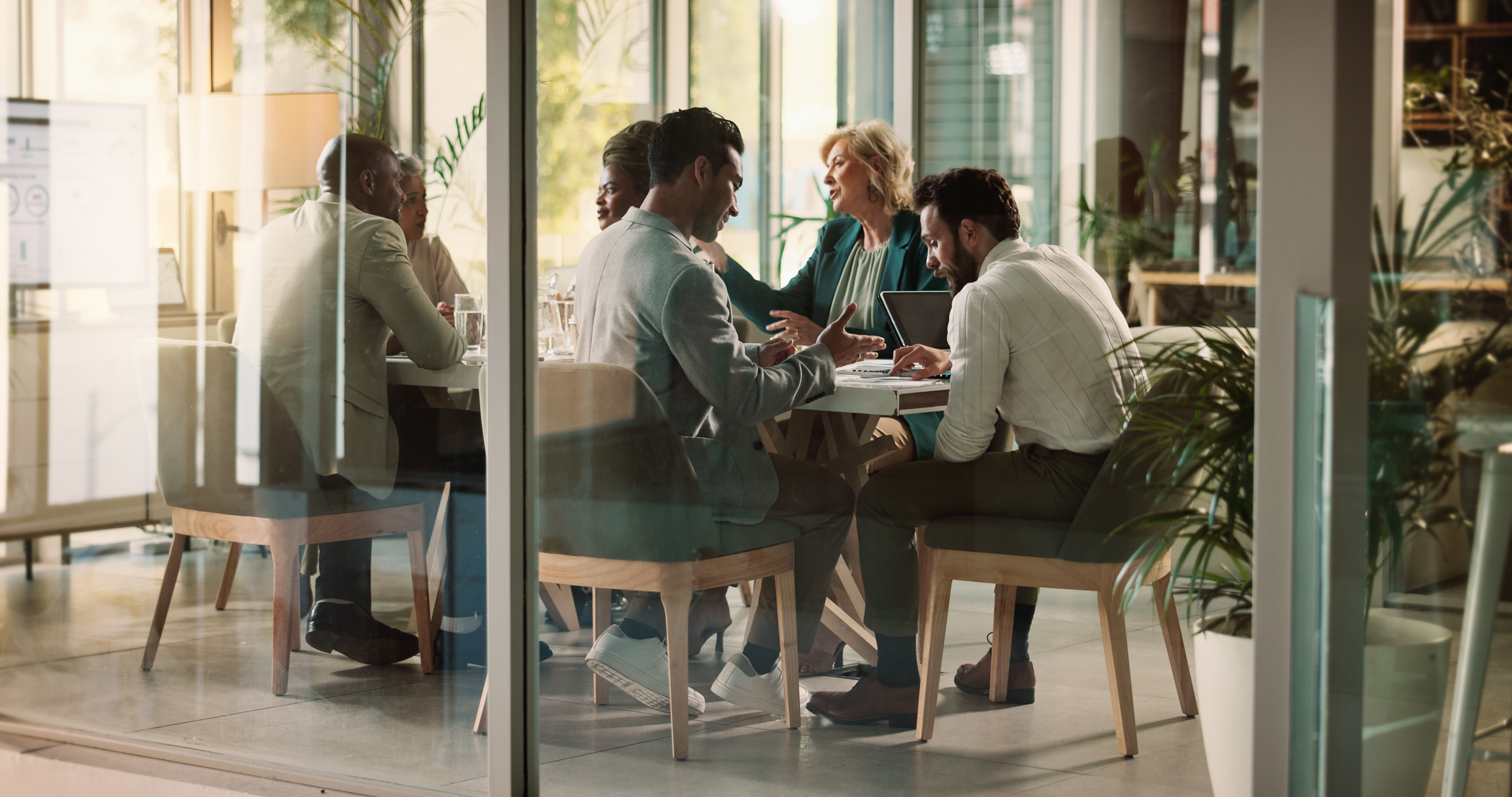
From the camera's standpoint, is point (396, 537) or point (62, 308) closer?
point (396, 537)

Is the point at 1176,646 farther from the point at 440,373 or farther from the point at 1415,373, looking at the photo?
the point at 440,373

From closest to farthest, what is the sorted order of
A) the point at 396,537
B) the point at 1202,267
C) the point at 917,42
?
the point at 1202,267
the point at 917,42
the point at 396,537

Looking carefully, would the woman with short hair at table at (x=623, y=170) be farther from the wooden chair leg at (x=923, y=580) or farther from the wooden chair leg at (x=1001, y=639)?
the wooden chair leg at (x=1001, y=639)

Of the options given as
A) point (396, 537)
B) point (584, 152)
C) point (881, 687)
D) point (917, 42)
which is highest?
point (917, 42)

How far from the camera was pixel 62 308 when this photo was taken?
3.22 m

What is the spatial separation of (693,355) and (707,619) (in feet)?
1.69

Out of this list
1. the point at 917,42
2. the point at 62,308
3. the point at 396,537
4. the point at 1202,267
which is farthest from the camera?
the point at 62,308

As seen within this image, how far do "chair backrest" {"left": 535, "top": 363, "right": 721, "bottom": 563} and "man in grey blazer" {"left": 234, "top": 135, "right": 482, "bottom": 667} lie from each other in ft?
0.74

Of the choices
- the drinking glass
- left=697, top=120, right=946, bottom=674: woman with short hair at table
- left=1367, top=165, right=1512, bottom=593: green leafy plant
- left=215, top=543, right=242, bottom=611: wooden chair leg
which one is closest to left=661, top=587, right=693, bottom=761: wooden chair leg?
left=697, top=120, right=946, bottom=674: woman with short hair at table

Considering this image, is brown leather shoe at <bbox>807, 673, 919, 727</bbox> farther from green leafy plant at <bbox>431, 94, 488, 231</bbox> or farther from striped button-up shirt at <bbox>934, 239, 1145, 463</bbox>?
green leafy plant at <bbox>431, 94, 488, 231</bbox>

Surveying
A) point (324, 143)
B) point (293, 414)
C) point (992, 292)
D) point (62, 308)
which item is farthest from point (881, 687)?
point (62, 308)

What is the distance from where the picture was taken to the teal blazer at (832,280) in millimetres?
2488

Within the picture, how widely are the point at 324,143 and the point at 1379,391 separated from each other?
2.12 metres

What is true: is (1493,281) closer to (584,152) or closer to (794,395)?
(794,395)
